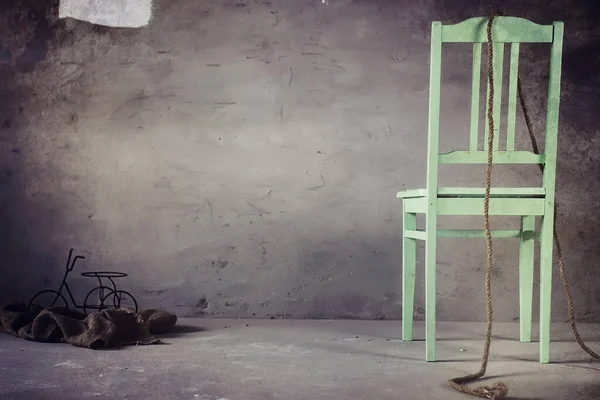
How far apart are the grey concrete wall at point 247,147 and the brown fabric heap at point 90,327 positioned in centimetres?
53

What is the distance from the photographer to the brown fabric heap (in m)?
2.53

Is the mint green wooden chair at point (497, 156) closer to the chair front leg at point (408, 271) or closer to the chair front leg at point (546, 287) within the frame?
the chair front leg at point (546, 287)

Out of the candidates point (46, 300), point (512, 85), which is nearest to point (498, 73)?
point (512, 85)

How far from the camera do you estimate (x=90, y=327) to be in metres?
2.54

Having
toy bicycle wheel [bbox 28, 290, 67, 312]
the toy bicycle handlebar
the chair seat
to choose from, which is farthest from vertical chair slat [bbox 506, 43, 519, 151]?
toy bicycle wheel [bbox 28, 290, 67, 312]

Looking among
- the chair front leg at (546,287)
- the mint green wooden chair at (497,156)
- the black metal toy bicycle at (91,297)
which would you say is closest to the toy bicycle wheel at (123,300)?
the black metal toy bicycle at (91,297)

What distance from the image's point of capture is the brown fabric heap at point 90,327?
2.53 meters

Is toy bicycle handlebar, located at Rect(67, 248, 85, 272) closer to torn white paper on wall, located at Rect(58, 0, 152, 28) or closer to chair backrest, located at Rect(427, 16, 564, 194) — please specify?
torn white paper on wall, located at Rect(58, 0, 152, 28)

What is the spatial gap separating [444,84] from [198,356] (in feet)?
6.19

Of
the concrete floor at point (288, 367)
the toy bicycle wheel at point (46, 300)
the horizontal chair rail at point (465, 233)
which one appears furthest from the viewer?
the toy bicycle wheel at point (46, 300)

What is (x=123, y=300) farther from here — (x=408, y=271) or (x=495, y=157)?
(x=495, y=157)

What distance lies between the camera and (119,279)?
334 cm

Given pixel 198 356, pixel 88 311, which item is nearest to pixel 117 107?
pixel 88 311

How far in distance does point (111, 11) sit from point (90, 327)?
68.0 inches
